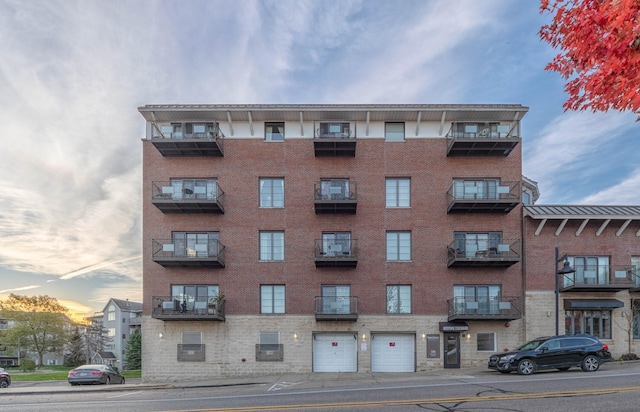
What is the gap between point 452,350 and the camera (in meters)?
23.2

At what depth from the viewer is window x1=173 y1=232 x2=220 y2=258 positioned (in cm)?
2319

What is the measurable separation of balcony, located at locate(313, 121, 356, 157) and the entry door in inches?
452

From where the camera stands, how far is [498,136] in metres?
23.3

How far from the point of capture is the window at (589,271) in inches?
921

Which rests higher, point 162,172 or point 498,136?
point 498,136

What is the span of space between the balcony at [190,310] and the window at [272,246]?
Answer: 11.9 ft

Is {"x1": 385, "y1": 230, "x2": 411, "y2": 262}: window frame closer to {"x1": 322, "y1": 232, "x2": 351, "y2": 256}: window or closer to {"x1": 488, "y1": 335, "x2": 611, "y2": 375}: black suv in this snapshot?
{"x1": 322, "y1": 232, "x2": 351, "y2": 256}: window

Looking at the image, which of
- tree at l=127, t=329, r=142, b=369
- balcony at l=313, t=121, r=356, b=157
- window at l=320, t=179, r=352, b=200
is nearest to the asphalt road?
window at l=320, t=179, r=352, b=200

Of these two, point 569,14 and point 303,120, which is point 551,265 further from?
point 569,14

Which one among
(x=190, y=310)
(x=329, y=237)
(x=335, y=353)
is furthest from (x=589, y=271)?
(x=190, y=310)

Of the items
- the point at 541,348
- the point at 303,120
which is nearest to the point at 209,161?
the point at 303,120

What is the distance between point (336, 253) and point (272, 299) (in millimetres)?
4492

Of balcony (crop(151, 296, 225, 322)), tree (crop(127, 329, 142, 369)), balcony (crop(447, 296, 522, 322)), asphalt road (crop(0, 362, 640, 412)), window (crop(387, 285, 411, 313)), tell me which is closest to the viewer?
asphalt road (crop(0, 362, 640, 412))

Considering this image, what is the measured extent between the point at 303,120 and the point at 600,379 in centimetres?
1807
